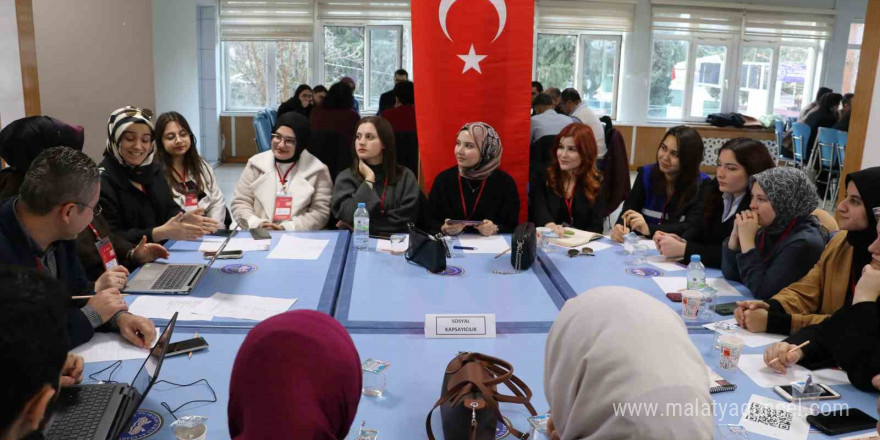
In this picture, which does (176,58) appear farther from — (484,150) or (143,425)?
(143,425)

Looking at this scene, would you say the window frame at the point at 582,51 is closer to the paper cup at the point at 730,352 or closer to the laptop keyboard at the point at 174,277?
the laptop keyboard at the point at 174,277

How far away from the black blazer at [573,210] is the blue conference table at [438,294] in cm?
87

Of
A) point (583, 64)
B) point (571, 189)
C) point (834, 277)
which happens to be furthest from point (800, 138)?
point (834, 277)

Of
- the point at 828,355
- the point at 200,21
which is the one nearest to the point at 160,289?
the point at 828,355

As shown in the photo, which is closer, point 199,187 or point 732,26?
point 199,187

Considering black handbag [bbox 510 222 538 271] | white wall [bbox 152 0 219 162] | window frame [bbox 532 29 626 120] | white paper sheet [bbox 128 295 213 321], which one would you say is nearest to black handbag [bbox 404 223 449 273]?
black handbag [bbox 510 222 538 271]

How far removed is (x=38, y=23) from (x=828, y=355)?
4.16m

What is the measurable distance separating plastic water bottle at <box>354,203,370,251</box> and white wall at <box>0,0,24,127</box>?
6.26ft

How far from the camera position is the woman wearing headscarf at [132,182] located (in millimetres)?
3066

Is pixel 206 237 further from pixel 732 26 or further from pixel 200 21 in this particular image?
pixel 732 26

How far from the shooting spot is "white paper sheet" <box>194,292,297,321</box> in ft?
7.29

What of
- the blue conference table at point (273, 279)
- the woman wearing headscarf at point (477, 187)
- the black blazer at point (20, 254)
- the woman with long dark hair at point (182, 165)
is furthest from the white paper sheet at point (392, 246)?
the black blazer at point (20, 254)

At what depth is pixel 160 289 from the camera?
2402 mm

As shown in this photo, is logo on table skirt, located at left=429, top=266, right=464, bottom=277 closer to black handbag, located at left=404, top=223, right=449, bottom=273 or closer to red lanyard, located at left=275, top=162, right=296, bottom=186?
black handbag, located at left=404, top=223, right=449, bottom=273
